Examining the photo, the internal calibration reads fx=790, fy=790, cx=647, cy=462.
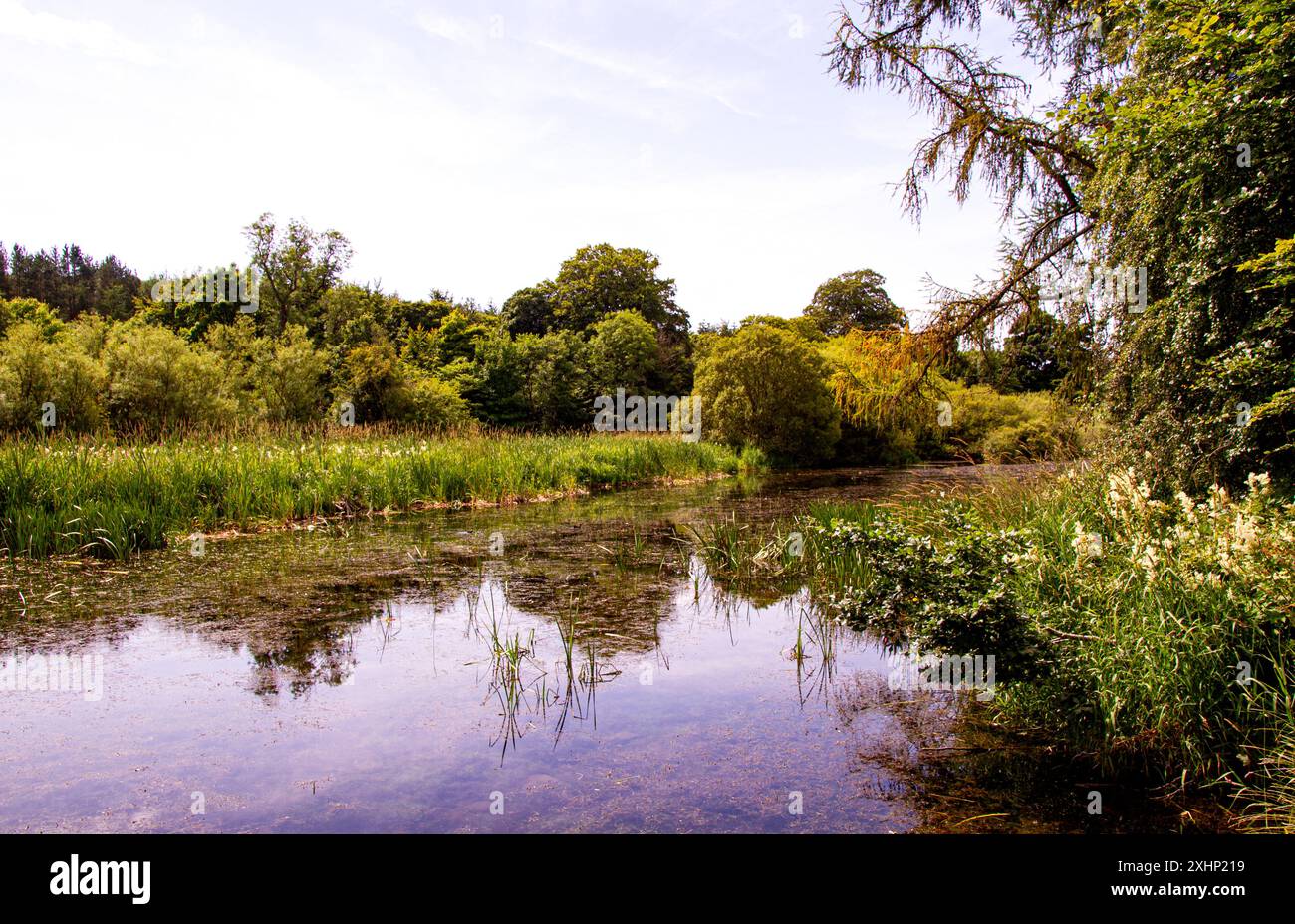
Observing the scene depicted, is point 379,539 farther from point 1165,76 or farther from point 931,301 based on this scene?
point 1165,76

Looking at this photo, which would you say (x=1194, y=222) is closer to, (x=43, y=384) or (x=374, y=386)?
(x=43, y=384)

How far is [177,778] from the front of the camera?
3.17 meters

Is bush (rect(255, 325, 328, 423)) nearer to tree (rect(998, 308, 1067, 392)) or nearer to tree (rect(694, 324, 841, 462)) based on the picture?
tree (rect(694, 324, 841, 462))

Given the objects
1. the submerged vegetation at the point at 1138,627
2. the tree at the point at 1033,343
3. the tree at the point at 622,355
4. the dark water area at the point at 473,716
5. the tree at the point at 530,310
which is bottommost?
the dark water area at the point at 473,716

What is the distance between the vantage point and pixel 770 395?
21516 millimetres

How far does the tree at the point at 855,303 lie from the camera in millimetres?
41219

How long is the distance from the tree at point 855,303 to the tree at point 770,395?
20033mm

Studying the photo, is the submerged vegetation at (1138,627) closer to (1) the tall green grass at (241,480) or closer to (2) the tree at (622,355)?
(1) the tall green grass at (241,480)

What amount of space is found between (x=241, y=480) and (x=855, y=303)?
36.7 m

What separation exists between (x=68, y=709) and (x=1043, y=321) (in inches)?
343

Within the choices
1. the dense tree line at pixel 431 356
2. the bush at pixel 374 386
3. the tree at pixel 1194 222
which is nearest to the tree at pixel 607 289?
the dense tree line at pixel 431 356

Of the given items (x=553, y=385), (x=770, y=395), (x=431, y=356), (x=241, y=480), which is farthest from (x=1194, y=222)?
(x=431, y=356)

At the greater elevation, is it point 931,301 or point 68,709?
point 931,301
